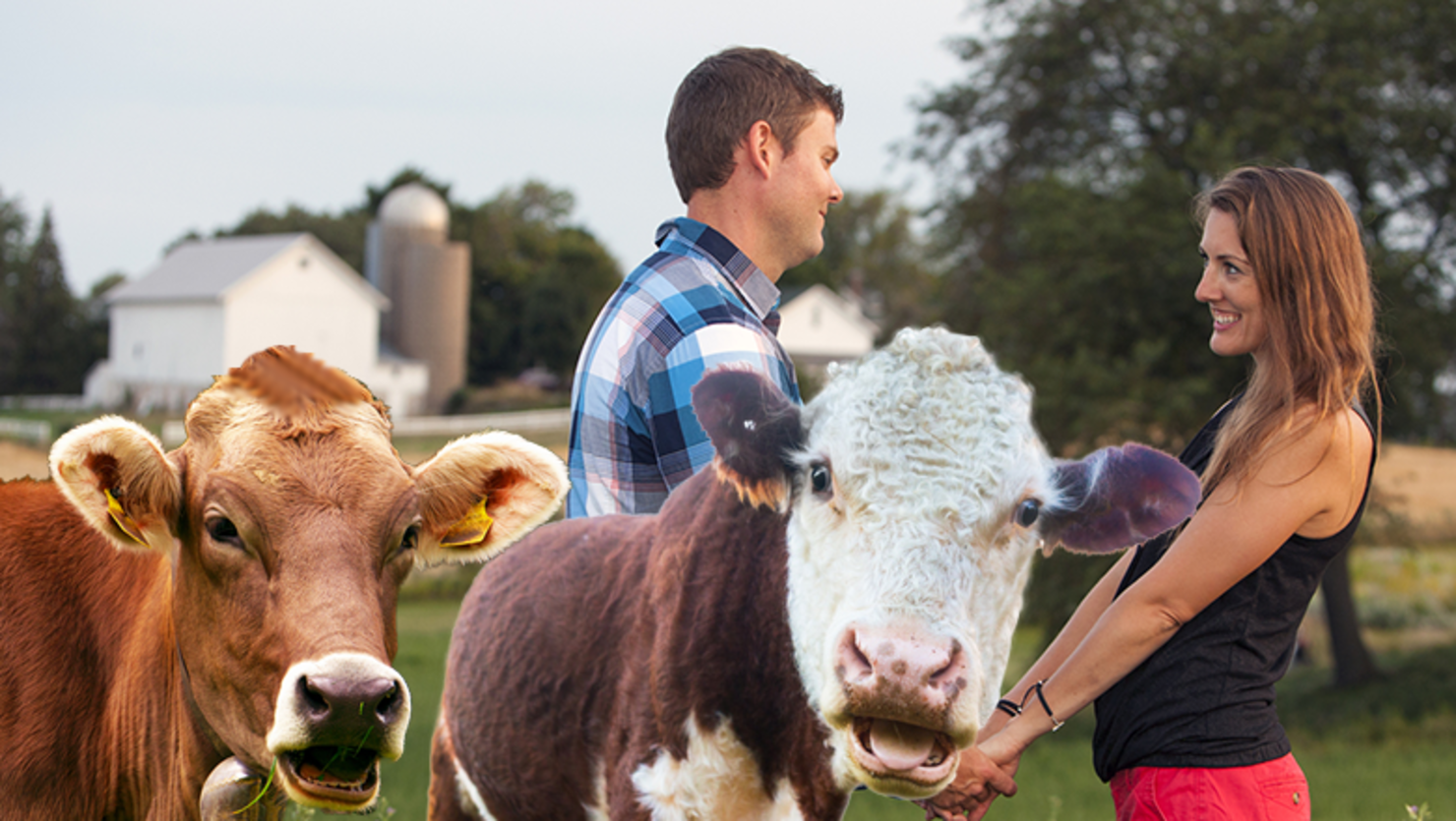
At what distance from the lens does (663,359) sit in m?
2.44

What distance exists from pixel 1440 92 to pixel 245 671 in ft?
→ 66.3

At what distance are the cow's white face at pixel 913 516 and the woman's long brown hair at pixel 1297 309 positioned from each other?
64 cm

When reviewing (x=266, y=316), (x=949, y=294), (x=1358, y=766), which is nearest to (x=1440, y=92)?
(x=949, y=294)

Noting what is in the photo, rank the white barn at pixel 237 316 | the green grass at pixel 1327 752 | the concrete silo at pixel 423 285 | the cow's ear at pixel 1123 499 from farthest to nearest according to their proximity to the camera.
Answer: the concrete silo at pixel 423 285 → the white barn at pixel 237 316 → the green grass at pixel 1327 752 → the cow's ear at pixel 1123 499

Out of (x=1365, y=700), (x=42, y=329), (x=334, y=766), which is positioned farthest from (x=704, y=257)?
(x=42, y=329)

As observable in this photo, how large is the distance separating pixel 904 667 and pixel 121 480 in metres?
1.61

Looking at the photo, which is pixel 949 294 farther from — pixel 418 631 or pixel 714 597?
pixel 714 597

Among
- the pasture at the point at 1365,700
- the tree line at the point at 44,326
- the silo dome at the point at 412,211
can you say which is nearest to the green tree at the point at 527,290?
the silo dome at the point at 412,211

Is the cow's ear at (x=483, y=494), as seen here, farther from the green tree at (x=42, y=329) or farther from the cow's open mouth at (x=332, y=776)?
the green tree at (x=42, y=329)

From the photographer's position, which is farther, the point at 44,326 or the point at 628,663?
the point at 44,326

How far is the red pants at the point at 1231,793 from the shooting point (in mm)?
2641

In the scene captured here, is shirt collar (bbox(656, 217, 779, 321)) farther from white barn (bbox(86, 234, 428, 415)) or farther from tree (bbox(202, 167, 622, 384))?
tree (bbox(202, 167, 622, 384))

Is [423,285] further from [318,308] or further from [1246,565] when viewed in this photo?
[1246,565]

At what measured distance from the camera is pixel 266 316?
155ft
